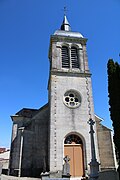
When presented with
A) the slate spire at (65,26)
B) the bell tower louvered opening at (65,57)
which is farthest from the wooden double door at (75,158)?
the slate spire at (65,26)

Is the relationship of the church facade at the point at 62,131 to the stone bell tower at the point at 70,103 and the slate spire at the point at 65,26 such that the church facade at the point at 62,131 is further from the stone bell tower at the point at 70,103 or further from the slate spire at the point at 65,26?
the slate spire at the point at 65,26

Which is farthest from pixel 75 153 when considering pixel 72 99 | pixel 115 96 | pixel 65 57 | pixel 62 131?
pixel 65 57

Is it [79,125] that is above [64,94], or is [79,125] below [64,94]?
below

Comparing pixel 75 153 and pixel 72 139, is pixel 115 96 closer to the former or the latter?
pixel 72 139

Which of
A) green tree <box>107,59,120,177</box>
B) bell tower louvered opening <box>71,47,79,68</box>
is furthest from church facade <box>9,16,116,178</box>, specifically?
green tree <box>107,59,120,177</box>

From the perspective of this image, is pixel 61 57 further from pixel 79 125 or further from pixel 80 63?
pixel 79 125

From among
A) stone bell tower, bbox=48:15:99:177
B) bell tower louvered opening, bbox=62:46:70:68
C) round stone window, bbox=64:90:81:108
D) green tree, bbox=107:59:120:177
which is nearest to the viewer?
green tree, bbox=107:59:120:177

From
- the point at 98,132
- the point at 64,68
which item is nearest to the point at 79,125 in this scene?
the point at 98,132

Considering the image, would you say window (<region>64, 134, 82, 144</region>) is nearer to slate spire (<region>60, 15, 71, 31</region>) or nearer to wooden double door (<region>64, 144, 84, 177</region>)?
wooden double door (<region>64, 144, 84, 177</region>)

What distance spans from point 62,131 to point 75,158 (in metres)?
2.75

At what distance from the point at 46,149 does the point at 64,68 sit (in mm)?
9229

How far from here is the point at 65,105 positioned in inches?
786

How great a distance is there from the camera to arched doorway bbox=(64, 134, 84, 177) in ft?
57.0

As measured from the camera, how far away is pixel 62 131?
18641 millimetres
